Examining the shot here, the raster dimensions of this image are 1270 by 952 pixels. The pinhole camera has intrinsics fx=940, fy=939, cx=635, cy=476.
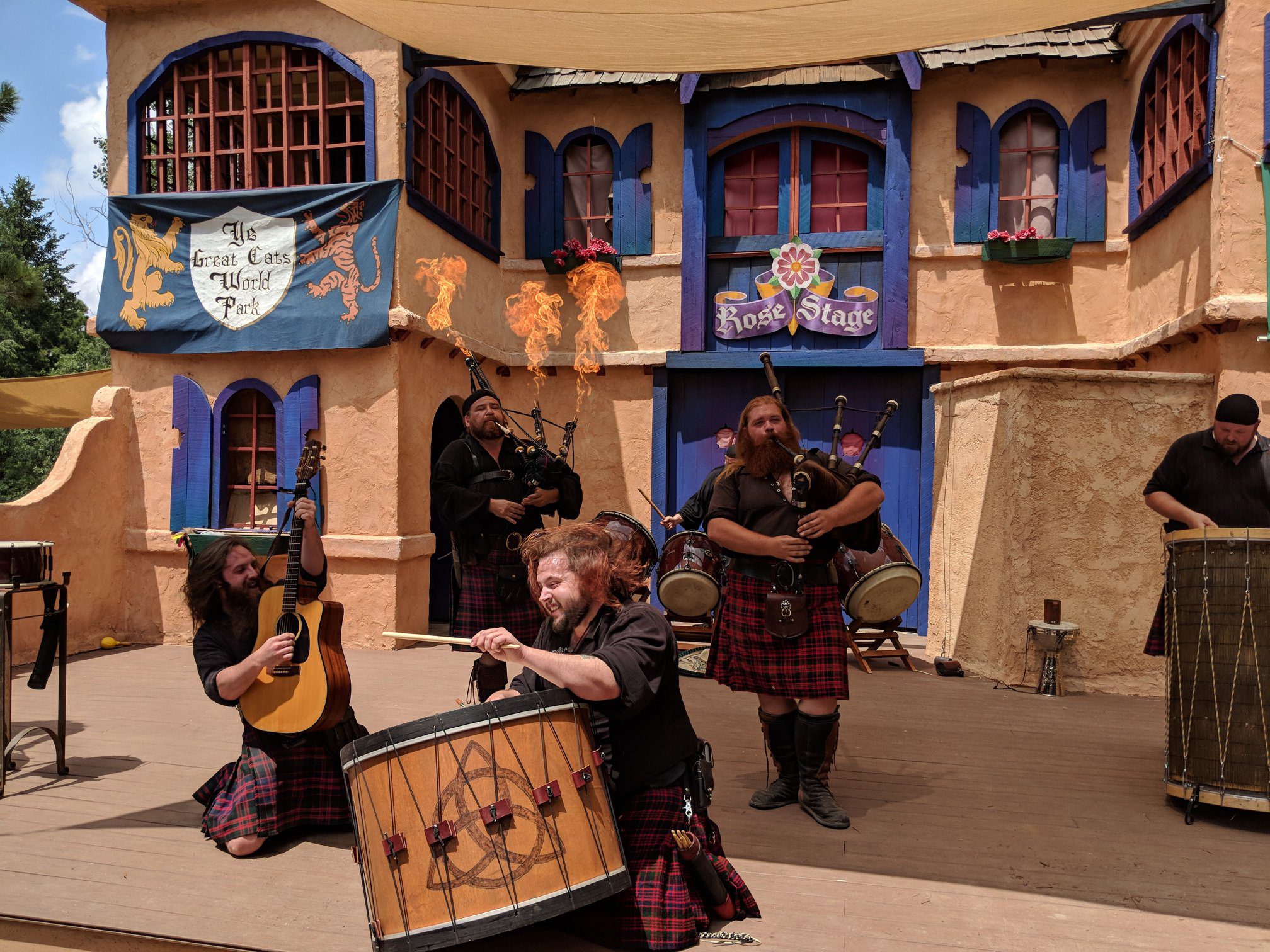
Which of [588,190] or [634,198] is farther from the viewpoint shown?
[588,190]

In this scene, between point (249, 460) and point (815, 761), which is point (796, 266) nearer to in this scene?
point (249, 460)

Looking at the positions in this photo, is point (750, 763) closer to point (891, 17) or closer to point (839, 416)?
point (839, 416)

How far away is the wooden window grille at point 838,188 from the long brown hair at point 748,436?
5.66 meters

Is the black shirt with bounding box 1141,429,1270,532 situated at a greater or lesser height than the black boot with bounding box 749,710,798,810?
greater

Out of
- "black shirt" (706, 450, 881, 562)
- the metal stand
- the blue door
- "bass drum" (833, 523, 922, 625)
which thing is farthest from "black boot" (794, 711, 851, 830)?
the blue door

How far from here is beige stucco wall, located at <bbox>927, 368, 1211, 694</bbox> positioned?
6.38 metres

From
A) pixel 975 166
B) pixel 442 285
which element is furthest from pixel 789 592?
pixel 975 166

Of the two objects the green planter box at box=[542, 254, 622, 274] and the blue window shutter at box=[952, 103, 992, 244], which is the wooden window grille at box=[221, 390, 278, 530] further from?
the blue window shutter at box=[952, 103, 992, 244]

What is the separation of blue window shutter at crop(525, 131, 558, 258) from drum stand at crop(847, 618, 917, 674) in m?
4.96

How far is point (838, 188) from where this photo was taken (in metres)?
9.18

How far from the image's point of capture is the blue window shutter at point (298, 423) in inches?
308

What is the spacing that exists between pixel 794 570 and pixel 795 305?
5.67 metres

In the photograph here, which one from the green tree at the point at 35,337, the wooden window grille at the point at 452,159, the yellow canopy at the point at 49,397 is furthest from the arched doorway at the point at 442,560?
the green tree at the point at 35,337

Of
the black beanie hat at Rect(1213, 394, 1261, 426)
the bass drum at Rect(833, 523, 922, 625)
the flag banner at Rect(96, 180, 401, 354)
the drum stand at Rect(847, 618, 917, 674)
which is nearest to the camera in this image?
the black beanie hat at Rect(1213, 394, 1261, 426)
